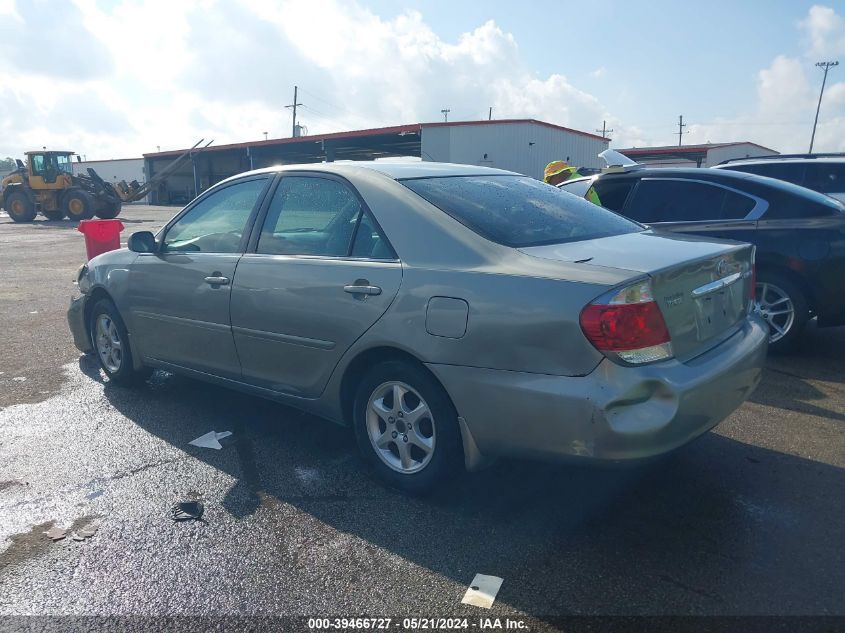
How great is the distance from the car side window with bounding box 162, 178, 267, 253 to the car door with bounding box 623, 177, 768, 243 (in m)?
3.72

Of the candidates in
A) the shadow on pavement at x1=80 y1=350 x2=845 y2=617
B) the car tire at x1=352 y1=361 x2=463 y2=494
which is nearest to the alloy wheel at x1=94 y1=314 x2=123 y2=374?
the shadow on pavement at x1=80 y1=350 x2=845 y2=617

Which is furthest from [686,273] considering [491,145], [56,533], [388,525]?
[491,145]

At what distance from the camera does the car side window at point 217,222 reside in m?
4.16

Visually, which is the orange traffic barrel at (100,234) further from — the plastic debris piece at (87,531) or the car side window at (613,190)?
the plastic debris piece at (87,531)

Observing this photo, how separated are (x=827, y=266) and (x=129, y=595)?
5.33 m

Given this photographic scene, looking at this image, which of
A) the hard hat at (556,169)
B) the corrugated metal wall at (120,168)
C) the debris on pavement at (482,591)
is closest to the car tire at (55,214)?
the hard hat at (556,169)

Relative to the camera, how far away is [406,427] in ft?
10.9

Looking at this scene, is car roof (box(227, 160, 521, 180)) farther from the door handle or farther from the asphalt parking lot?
the asphalt parking lot

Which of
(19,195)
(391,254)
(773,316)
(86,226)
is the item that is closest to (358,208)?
(391,254)

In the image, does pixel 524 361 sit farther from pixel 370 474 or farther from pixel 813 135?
pixel 813 135

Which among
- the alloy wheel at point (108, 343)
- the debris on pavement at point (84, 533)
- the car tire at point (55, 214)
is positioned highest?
the alloy wheel at point (108, 343)

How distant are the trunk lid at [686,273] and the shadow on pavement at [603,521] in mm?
633

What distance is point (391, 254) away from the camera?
3330mm

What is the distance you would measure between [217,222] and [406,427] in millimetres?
1995
